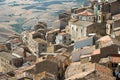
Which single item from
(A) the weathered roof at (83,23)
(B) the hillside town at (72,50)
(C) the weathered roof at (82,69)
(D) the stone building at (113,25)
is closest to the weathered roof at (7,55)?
(B) the hillside town at (72,50)

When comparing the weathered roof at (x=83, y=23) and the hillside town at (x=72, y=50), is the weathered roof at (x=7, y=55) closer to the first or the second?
the hillside town at (x=72, y=50)

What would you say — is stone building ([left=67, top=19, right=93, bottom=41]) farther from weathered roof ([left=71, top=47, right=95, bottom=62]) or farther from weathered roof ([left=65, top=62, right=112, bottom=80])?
weathered roof ([left=65, top=62, right=112, bottom=80])

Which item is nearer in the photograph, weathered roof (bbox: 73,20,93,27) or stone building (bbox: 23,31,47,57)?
weathered roof (bbox: 73,20,93,27)

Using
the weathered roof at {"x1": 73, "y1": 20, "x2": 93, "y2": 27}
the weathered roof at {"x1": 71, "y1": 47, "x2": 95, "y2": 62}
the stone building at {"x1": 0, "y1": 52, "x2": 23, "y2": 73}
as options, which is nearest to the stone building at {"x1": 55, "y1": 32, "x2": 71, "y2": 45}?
the weathered roof at {"x1": 73, "y1": 20, "x2": 93, "y2": 27}

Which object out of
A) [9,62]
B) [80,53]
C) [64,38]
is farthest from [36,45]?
[80,53]

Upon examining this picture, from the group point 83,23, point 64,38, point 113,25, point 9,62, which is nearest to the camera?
point 113,25

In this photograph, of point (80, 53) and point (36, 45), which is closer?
point (80, 53)

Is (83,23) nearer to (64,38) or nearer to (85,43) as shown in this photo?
(64,38)

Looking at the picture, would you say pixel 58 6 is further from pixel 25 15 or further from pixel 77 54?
pixel 77 54
